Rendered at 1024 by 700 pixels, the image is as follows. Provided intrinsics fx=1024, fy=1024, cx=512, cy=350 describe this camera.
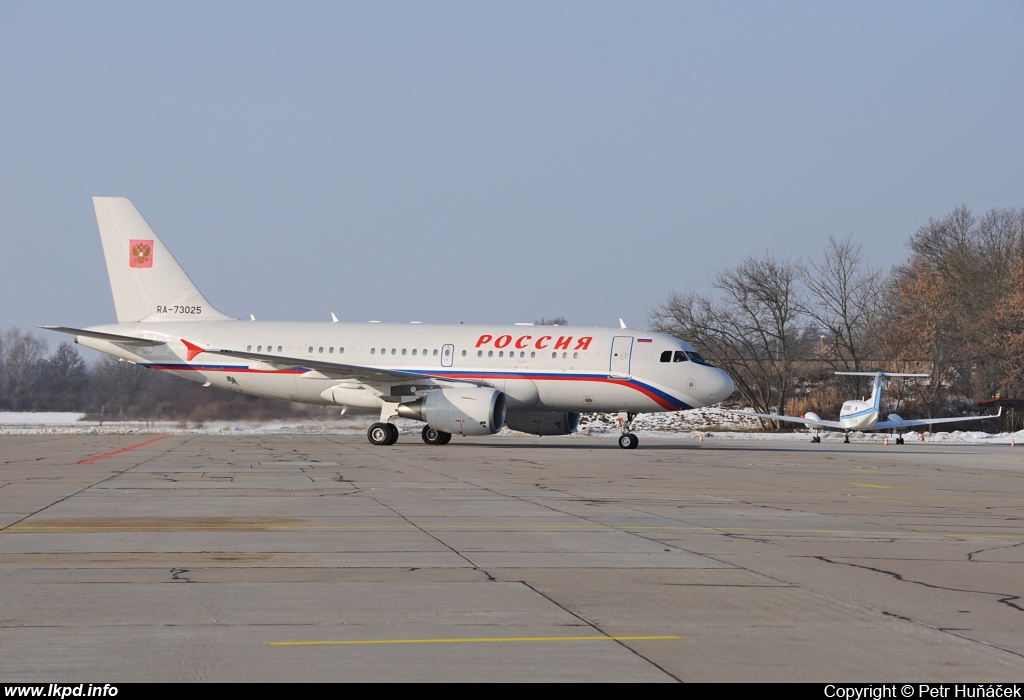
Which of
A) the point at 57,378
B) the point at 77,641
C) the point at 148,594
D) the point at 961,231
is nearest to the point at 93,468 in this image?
the point at 148,594

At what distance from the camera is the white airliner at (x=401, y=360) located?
99.2ft

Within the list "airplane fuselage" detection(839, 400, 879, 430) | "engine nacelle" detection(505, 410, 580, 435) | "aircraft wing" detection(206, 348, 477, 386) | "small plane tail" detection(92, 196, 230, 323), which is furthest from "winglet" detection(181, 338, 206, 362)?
"airplane fuselage" detection(839, 400, 879, 430)

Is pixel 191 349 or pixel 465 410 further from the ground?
pixel 191 349

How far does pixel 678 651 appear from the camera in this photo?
5.49m

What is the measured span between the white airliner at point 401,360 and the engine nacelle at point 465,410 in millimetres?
33

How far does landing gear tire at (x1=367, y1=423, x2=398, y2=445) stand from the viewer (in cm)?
3102

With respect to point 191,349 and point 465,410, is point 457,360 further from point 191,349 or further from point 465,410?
point 191,349

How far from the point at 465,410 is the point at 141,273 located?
525 inches

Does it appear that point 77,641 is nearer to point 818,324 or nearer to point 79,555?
point 79,555

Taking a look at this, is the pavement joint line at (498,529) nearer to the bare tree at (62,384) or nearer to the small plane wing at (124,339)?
the small plane wing at (124,339)

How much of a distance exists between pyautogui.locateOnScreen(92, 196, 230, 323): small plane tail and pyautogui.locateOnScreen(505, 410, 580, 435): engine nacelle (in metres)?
10.5

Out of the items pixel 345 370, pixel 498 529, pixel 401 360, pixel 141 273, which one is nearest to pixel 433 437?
pixel 401 360

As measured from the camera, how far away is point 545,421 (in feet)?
107
